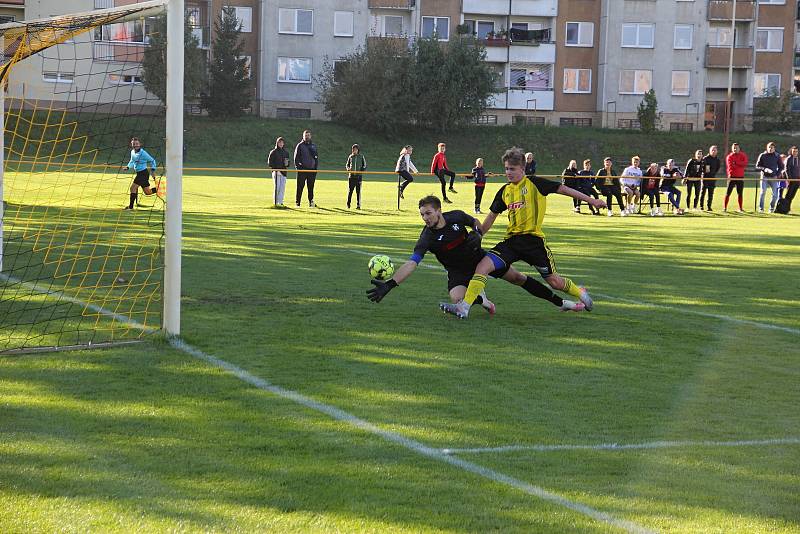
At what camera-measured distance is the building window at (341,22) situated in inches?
2514

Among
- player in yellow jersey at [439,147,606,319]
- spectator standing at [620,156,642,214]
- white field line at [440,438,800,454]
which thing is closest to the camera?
white field line at [440,438,800,454]

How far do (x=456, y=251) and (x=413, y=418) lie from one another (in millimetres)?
Result: 3951

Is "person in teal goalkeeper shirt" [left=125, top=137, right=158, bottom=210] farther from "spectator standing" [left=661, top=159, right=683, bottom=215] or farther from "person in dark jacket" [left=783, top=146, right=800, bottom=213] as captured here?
"person in dark jacket" [left=783, top=146, right=800, bottom=213]

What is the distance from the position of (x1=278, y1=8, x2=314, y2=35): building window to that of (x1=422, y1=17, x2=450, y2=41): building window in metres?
7.31

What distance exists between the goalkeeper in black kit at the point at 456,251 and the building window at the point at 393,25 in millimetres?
57029

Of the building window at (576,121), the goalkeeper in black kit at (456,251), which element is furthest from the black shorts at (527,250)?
the building window at (576,121)

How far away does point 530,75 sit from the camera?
67.3 meters

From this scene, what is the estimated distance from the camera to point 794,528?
4.40 m

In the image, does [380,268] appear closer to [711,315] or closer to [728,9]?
[711,315]

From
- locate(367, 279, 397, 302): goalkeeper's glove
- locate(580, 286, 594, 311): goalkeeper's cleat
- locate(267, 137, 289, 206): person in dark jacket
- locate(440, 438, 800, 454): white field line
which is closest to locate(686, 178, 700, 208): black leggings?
locate(267, 137, 289, 206): person in dark jacket

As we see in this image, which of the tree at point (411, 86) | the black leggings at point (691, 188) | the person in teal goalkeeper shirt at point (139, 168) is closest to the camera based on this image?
the person in teal goalkeeper shirt at point (139, 168)

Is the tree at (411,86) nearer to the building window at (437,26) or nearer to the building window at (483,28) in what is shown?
the building window at (437,26)

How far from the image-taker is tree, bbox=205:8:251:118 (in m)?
57.9

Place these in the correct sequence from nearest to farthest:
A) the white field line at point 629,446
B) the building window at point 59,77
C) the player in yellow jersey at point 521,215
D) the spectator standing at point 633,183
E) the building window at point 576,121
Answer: the white field line at point 629,446 → the player in yellow jersey at point 521,215 → the building window at point 59,77 → the spectator standing at point 633,183 → the building window at point 576,121
